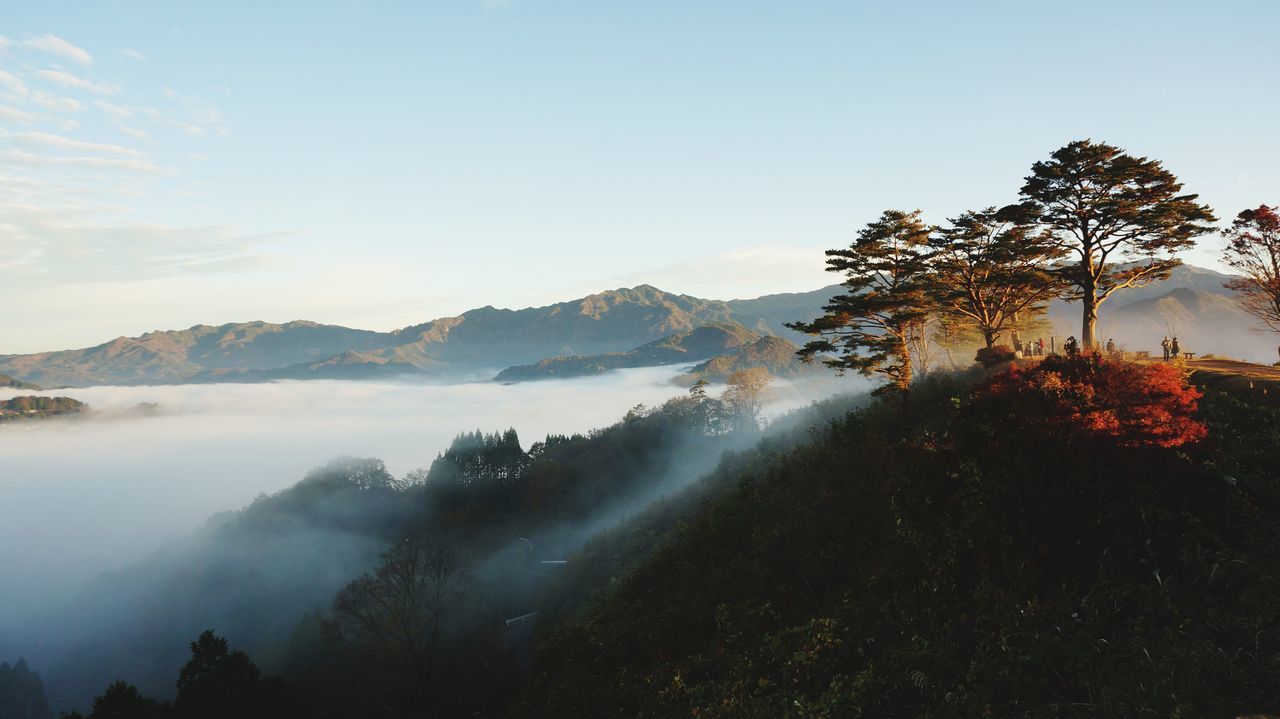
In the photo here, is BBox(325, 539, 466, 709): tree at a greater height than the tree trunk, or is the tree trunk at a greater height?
the tree trunk

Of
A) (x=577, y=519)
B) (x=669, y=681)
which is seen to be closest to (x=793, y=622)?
(x=669, y=681)

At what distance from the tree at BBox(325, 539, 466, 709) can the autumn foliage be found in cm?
3856

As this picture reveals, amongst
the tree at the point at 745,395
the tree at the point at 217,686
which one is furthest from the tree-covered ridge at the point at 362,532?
the tree at the point at 217,686

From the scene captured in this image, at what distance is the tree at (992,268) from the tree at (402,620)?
40.5 m

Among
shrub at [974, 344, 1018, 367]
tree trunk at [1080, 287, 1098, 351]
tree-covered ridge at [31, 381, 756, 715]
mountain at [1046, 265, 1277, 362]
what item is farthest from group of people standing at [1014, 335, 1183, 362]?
mountain at [1046, 265, 1277, 362]

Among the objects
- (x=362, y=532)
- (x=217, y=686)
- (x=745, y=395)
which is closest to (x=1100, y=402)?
(x=217, y=686)

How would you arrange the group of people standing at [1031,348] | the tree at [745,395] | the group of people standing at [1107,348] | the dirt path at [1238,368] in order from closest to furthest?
the group of people standing at [1107,348]
the dirt path at [1238,368]
the group of people standing at [1031,348]
the tree at [745,395]

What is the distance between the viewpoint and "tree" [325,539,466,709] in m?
43.2

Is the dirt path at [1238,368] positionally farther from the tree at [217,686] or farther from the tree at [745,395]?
the tree at [745,395]

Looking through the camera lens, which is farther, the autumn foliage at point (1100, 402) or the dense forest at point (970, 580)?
the autumn foliage at point (1100, 402)

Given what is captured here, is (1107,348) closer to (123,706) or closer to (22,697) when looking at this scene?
(123,706)

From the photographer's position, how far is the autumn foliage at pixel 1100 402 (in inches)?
497

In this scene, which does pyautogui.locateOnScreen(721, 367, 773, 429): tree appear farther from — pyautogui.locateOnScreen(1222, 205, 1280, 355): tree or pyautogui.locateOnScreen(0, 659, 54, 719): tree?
pyautogui.locateOnScreen(0, 659, 54, 719): tree

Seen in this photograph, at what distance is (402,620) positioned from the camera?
→ 144 ft
